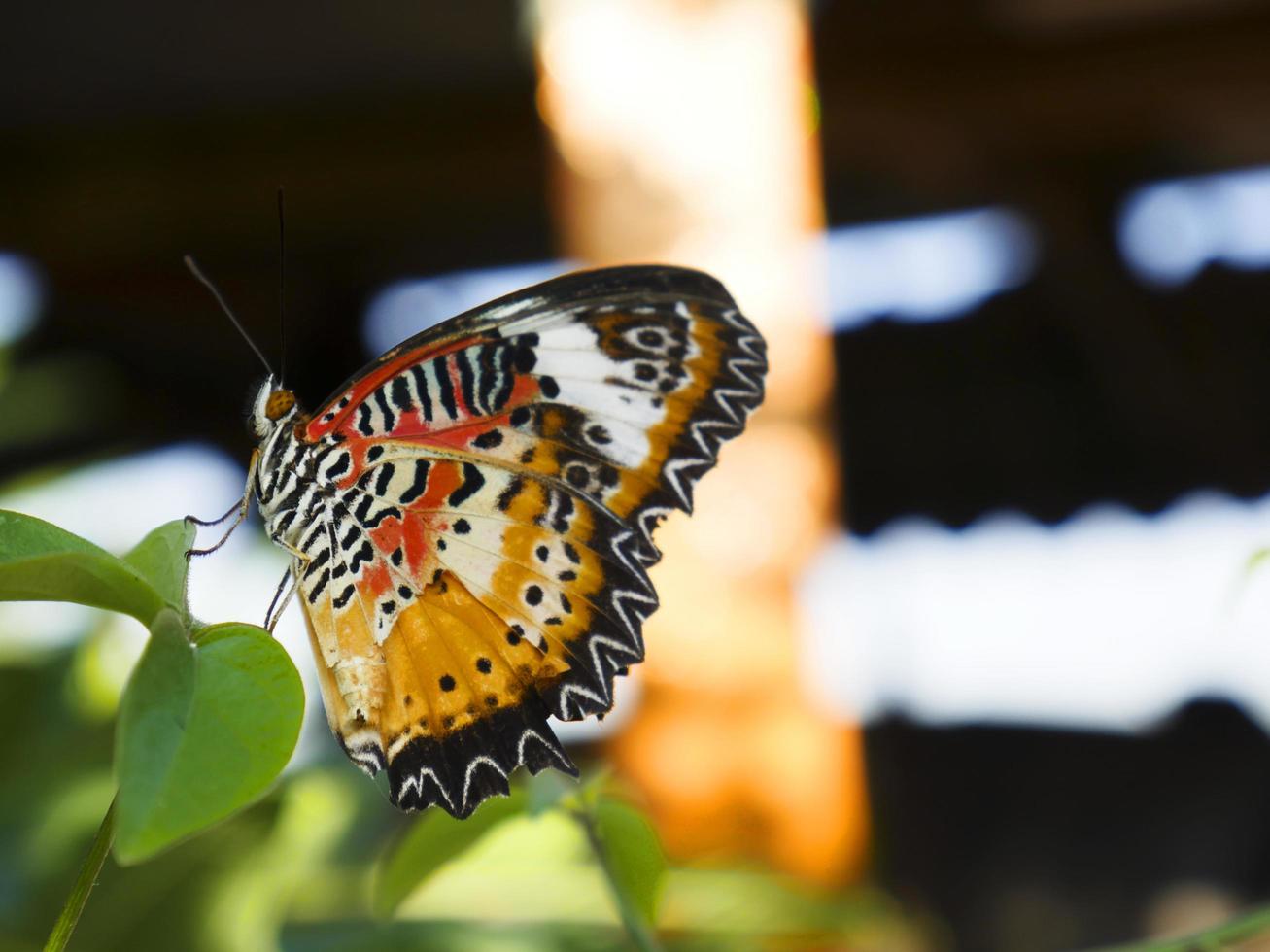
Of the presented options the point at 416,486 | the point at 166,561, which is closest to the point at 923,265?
the point at 416,486

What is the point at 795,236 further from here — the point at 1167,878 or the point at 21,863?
the point at 1167,878

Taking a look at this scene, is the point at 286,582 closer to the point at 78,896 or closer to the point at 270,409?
the point at 270,409

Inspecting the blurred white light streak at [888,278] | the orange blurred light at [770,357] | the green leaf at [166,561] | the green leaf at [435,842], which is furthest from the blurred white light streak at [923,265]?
the green leaf at [166,561]

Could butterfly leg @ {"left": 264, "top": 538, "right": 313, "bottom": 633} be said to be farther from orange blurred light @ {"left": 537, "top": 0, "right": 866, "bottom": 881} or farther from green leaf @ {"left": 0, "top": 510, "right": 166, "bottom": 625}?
orange blurred light @ {"left": 537, "top": 0, "right": 866, "bottom": 881}

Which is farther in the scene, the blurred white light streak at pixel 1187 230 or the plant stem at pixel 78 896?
the blurred white light streak at pixel 1187 230

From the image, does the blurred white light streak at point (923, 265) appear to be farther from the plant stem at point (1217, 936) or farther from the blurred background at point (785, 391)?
the plant stem at point (1217, 936)

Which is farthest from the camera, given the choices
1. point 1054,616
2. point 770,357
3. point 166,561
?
point 1054,616
